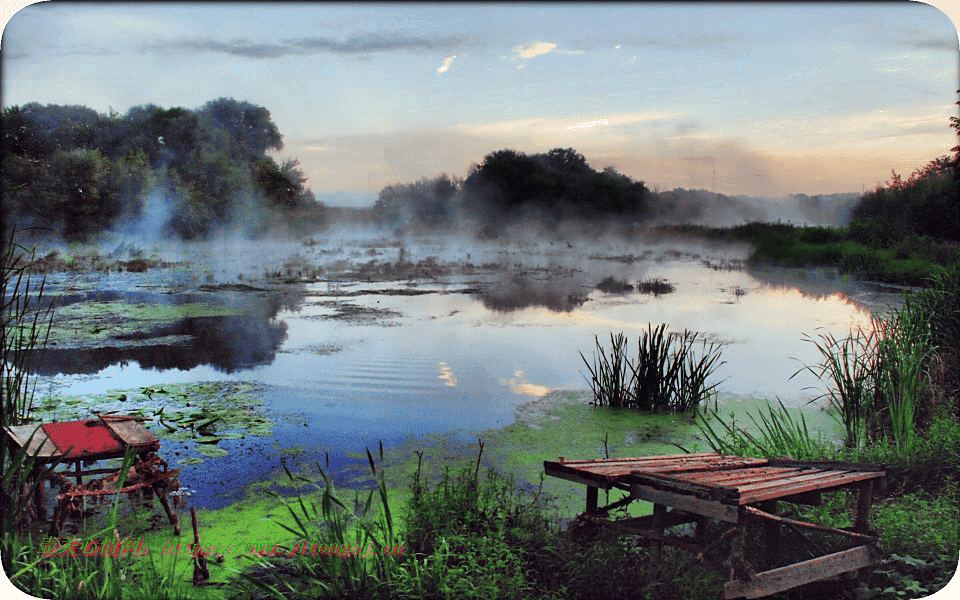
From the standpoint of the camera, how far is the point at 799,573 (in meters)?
2.79

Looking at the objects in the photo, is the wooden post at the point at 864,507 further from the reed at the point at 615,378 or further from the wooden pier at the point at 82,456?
the wooden pier at the point at 82,456

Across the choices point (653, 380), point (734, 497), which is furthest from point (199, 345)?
point (734, 497)

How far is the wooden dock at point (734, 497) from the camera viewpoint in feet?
8.57

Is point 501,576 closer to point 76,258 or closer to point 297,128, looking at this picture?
point 297,128

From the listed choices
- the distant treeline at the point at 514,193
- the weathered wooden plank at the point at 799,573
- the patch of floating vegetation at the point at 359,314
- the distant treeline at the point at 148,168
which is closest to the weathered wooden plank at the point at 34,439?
the distant treeline at the point at 148,168

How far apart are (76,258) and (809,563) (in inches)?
211

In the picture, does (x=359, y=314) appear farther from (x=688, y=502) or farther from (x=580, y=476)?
(x=688, y=502)

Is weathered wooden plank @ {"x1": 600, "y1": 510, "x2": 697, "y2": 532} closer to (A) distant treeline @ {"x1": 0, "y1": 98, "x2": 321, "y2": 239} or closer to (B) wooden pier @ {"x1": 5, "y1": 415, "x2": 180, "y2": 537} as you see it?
(B) wooden pier @ {"x1": 5, "y1": 415, "x2": 180, "y2": 537}

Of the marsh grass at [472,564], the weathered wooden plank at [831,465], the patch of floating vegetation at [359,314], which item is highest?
the patch of floating vegetation at [359,314]

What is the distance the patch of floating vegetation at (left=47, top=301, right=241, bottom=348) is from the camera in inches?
218

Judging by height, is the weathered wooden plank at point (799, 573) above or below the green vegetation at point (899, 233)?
below

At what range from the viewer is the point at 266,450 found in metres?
4.34

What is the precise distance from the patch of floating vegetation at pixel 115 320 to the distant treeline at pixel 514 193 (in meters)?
2.58

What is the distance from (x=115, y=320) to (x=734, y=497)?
5768mm
